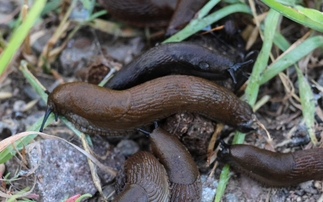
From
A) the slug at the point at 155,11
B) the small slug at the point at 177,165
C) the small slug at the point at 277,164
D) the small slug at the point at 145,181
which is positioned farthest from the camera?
the slug at the point at 155,11

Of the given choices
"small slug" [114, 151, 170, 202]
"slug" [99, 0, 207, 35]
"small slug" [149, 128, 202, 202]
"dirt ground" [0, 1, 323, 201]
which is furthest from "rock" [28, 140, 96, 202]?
"slug" [99, 0, 207, 35]

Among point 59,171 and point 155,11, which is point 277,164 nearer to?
point 59,171

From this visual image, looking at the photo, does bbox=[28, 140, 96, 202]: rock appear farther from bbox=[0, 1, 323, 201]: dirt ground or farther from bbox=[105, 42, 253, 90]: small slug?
bbox=[105, 42, 253, 90]: small slug

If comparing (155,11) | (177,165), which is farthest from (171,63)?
(177,165)

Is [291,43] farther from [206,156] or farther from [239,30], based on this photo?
[206,156]

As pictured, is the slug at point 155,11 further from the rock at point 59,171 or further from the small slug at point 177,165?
the rock at point 59,171

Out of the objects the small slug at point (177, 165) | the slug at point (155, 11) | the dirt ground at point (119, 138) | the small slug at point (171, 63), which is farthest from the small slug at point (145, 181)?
the slug at point (155, 11)
